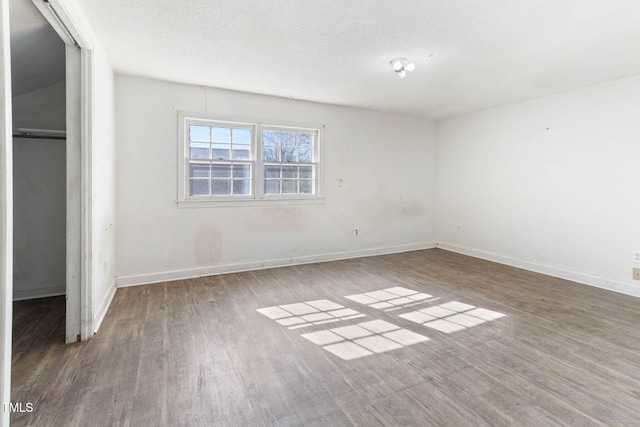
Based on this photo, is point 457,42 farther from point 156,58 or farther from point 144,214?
point 144,214

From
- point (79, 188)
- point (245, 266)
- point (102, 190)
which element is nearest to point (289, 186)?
point (245, 266)

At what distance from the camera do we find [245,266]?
4266 millimetres

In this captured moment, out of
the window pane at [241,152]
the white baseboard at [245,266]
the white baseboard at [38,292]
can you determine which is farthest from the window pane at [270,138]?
the white baseboard at [38,292]

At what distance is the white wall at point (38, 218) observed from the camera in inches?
122

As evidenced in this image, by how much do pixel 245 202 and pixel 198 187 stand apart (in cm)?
65

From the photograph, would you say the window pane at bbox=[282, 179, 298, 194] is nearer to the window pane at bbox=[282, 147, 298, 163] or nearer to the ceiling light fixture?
the window pane at bbox=[282, 147, 298, 163]

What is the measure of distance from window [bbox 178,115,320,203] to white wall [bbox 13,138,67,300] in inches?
48.6

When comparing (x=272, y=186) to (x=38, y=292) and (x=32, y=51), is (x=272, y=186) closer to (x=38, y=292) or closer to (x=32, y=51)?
(x=32, y=51)

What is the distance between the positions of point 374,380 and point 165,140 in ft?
11.7

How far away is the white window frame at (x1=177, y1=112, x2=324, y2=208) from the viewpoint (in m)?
3.86

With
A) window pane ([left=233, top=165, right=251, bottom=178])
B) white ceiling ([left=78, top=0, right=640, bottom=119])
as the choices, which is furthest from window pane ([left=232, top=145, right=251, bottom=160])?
white ceiling ([left=78, top=0, right=640, bottom=119])

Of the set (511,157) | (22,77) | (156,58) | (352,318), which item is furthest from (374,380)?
(511,157)

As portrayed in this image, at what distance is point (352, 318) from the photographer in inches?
110

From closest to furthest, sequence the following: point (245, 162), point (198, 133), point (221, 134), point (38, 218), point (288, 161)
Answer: point (38, 218) → point (198, 133) → point (221, 134) → point (245, 162) → point (288, 161)
